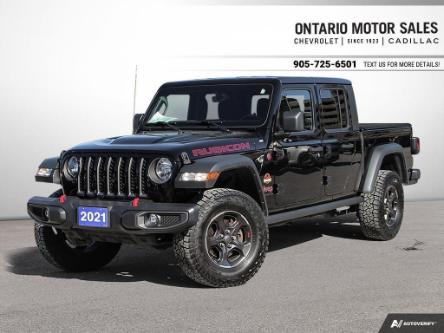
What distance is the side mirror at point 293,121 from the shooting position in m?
6.48

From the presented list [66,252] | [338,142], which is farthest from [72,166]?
[338,142]

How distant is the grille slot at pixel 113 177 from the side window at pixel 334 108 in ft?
7.52

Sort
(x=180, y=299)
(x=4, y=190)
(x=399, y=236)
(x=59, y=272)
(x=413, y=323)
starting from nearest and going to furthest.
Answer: (x=413, y=323)
(x=180, y=299)
(x=59, y=272)
(x=399, y=236)
(x=4, y=190)

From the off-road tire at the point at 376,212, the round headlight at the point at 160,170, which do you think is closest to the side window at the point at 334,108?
the off-road tire at the point at 376,212

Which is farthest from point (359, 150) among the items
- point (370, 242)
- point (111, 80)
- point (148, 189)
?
point (111, 80)

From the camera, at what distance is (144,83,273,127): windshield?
22.2 feet

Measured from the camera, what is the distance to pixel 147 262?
7230mm

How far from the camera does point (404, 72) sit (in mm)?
12312

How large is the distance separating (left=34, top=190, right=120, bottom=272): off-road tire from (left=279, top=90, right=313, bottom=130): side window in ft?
7.00

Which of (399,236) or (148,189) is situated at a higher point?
(148,189)

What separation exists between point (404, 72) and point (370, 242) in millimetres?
4883

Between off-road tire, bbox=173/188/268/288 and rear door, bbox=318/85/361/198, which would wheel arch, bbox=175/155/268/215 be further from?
rear door, bbox=318/85/361/198

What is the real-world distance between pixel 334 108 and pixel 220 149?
2.10 metres

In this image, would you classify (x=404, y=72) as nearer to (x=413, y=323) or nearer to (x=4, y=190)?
(x=4, y=190)
